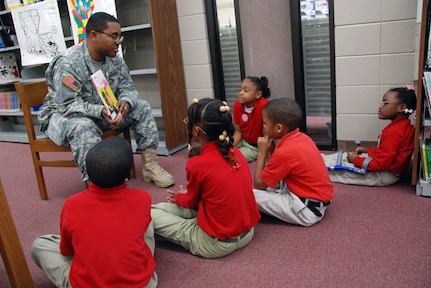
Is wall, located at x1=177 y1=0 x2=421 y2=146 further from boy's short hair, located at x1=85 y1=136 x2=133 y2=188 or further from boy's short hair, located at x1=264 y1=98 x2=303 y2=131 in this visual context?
boy's short hair, located at x1=85 y1=136 x2=133 y2=188

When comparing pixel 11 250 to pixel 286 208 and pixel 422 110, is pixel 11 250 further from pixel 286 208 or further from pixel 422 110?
pixel 422 110

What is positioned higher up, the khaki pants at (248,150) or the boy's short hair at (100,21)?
the boy's short hair at (100,21)

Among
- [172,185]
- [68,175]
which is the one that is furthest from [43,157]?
[172,185]

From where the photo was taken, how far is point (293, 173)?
1.71 metres

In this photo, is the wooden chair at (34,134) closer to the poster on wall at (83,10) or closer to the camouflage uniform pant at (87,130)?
the camouflage uniform pant at (87,130)

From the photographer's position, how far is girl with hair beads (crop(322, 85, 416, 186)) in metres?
2.04

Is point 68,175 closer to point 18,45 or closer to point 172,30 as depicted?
point 172,30

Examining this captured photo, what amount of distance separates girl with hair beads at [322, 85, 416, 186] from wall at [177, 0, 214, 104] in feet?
4.83

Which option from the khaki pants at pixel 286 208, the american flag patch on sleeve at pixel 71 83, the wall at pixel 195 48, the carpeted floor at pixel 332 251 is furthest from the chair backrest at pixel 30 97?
the khaki pants at pixel 286 208

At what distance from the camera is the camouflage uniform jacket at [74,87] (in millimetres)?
2172

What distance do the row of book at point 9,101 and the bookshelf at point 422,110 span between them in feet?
12.4

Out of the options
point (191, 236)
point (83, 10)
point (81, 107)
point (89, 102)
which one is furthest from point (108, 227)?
point (83, 10)

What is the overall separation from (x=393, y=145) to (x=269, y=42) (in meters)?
1.34

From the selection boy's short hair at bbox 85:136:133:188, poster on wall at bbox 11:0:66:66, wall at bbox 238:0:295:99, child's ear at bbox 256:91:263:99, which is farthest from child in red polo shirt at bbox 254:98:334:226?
poster on wall at bbox 11:0:66:66
